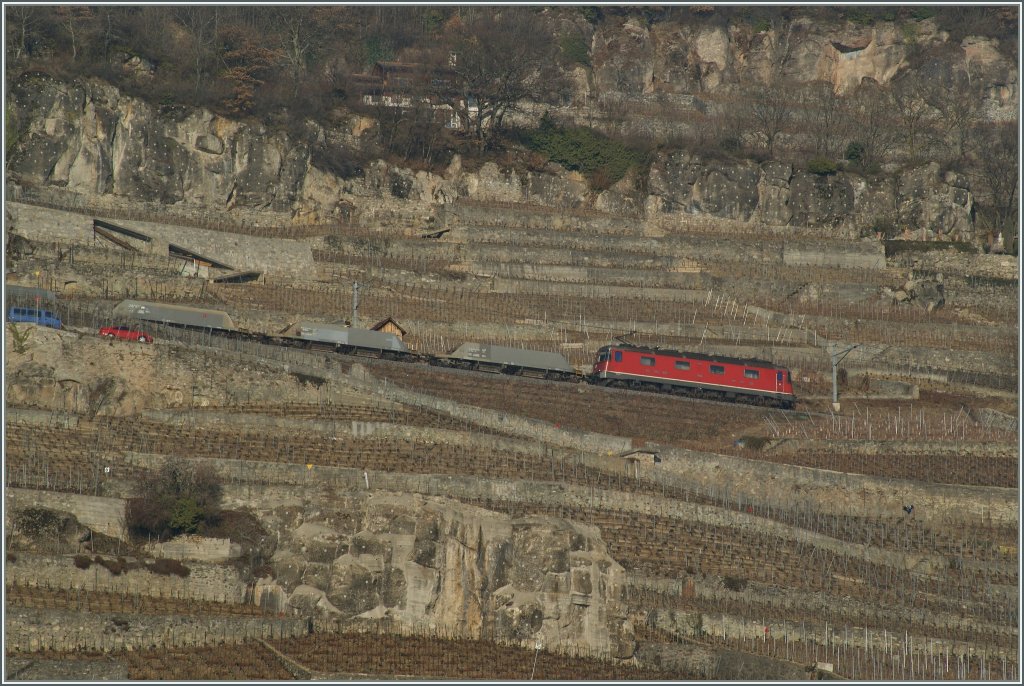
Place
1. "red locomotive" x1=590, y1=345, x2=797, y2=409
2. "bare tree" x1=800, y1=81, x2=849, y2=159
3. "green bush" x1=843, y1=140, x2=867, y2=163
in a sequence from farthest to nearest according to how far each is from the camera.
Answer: "bare tree" x1=800, y1=81, x2=849, y2=159, "green bush" x1=843, y1=140, x2=867, y2=163, "red locomotive" x1=590, y1=345, x2=797, y2=409

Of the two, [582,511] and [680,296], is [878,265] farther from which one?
[582,511]

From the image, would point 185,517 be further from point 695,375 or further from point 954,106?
point 954,106

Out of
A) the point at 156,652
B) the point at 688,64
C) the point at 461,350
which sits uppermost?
the point at 688,64

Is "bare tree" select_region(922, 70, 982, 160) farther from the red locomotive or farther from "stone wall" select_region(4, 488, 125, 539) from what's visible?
"stone wall" select_region(4, 488, 125, 539)

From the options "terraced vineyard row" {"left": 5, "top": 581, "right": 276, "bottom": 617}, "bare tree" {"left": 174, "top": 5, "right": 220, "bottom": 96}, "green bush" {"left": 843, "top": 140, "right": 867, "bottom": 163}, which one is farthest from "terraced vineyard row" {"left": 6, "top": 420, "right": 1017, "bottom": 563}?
"green bush" {"left": 843, "top": 140, "right": 867, "bottom": 163}

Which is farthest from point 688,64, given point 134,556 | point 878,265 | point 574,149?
point 134,556

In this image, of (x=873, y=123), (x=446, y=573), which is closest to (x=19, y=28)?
(x=446, y=573)
